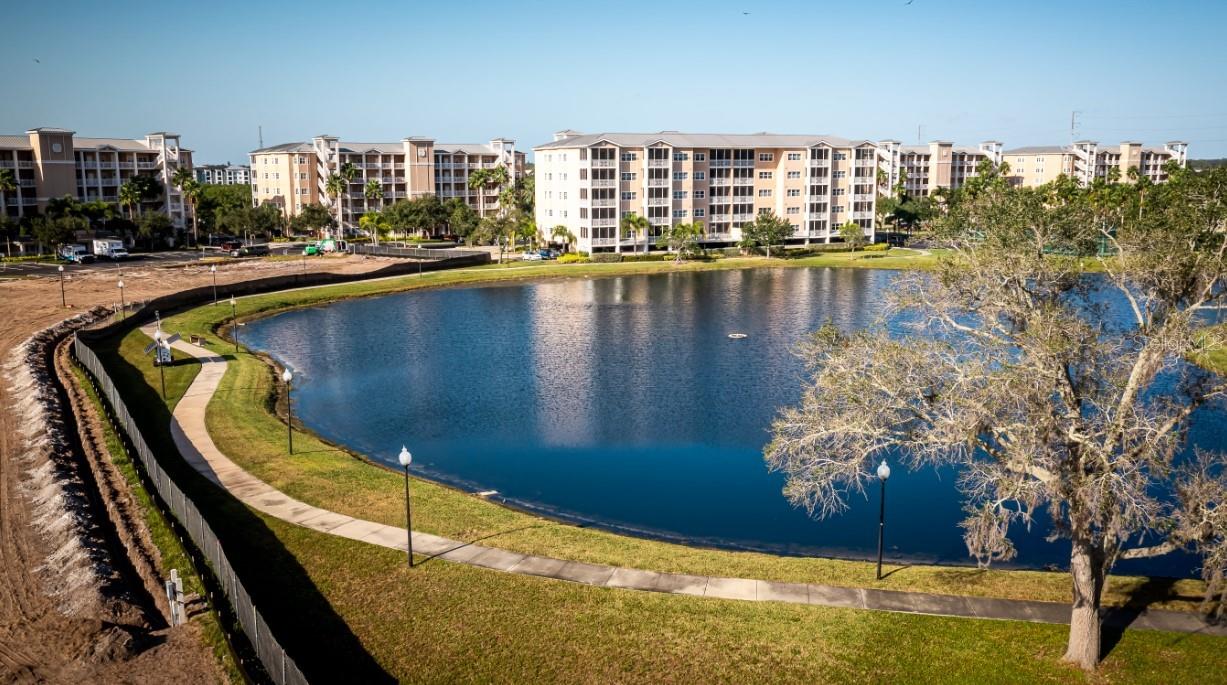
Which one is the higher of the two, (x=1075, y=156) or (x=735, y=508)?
(x=1075, y=156)

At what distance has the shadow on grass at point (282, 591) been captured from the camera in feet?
69.0

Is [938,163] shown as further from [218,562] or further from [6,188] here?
[218,562]

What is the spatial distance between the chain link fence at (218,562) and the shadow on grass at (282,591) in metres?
0.81

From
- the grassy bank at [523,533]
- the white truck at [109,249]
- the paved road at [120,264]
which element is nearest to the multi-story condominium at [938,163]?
the paved road at [120,264]

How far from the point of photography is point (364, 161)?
160 meters

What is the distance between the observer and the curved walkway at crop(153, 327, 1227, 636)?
2309 cm

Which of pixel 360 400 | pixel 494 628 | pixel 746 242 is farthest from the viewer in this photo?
pixel 746 242

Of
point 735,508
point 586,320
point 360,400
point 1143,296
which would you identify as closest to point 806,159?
point 586,320

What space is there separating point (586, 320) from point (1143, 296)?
5657 centimetres

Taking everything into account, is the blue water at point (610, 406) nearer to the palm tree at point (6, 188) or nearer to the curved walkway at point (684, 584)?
the curved walkway at point (684, 584)

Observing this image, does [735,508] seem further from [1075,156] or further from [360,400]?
[1075,156]

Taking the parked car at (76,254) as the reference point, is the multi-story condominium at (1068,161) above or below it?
above

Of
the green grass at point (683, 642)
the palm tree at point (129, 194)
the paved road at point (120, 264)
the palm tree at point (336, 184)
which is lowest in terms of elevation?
the green grass at point (683, 642)

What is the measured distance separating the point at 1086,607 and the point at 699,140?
4322 inches
